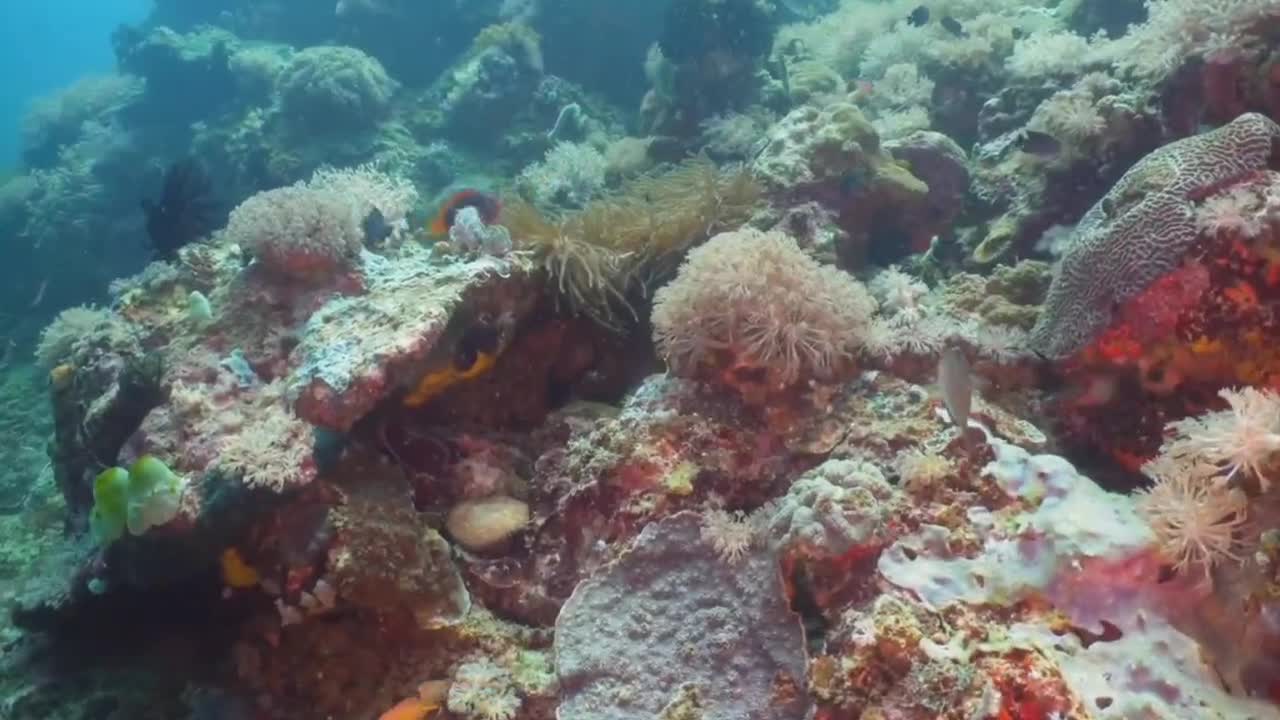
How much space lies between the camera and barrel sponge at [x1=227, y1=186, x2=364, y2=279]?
4652 millimetres

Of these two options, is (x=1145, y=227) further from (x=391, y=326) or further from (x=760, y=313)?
(x=391, y=326)

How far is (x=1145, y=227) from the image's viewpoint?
357cm

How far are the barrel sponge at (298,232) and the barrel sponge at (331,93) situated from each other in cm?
1067

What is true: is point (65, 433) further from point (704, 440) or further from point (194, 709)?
point (704, 440)

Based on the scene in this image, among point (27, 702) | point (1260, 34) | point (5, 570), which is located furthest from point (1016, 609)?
point (5, 570)

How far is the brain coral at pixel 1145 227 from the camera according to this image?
351 centimetres

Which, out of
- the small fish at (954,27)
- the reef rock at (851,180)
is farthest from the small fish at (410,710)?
the small fish at (954,27)

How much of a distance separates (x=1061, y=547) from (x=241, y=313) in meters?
4.31

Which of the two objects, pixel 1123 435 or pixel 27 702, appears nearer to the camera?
pixel 1123 435

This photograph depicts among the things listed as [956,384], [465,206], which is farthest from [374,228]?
[956,384]

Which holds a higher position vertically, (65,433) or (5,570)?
(65,433)

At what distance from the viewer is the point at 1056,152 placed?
5.65m

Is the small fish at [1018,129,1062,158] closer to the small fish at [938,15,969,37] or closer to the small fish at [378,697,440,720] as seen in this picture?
the small fish at [938,15,969,37]

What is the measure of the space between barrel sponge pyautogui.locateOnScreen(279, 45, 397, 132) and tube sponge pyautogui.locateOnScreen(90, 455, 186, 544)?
12.1 metres
